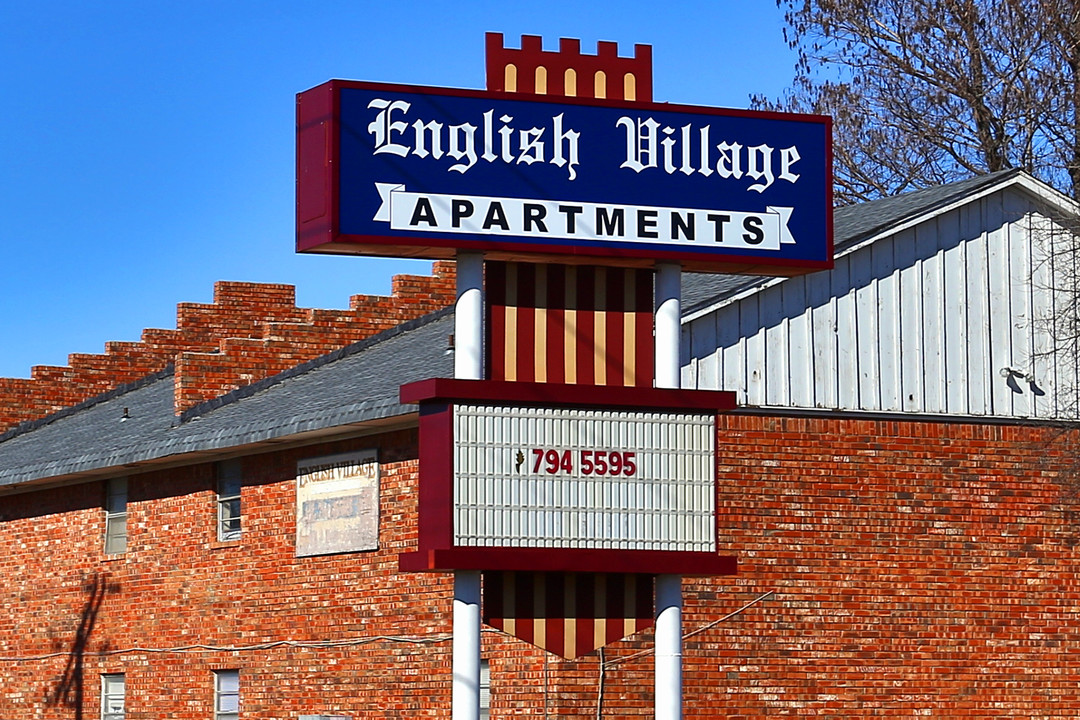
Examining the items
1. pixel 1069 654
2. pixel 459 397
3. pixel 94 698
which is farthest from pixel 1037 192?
pixel 94 698

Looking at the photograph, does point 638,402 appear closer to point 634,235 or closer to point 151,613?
point 634,235

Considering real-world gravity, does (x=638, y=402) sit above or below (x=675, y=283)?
below

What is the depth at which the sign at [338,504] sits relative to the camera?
885 inches

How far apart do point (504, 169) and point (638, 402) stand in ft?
6.72

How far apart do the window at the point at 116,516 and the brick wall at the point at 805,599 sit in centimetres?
405

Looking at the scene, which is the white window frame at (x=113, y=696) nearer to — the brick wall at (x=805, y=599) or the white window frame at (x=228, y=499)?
the white window frame at (x=228, y=499)

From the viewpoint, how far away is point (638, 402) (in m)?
15.1

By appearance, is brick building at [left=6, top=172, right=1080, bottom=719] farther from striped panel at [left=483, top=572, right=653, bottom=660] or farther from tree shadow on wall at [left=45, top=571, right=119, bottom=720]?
striped panel at [left=483, top=572, right=653, bottom=660]

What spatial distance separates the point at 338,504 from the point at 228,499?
303cm

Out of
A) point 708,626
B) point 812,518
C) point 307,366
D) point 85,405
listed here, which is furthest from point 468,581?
point 85,405

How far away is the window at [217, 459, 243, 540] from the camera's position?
25.4 m

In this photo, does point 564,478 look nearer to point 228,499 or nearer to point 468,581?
point 468,581

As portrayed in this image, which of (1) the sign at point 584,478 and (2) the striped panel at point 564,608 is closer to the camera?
(1) the sign at point 584,478

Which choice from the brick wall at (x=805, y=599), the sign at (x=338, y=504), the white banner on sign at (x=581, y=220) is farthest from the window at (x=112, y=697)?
the white banner on sign at (x=581, y=220)
